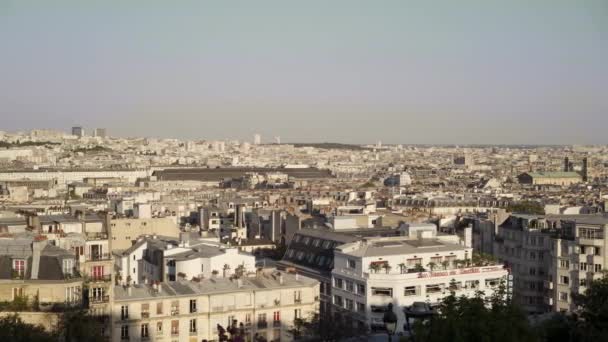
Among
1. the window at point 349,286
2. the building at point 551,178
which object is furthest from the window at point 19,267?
the building at point 551,178

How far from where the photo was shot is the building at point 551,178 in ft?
409

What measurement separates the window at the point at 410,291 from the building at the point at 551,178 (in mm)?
96575

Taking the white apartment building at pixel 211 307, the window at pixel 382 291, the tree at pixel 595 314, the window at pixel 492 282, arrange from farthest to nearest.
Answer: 1. the window at pixel 492 282
2. the window at pixel 382 291
3. the white apartment building at pixel 211 307
4. the tree at pixel 595 314

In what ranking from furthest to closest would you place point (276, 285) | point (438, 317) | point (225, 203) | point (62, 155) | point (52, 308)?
1. point (62, 155)
2. point (225, 203)
3. point (276, 285)
4. point (52, 308)
5. point (438, 317)

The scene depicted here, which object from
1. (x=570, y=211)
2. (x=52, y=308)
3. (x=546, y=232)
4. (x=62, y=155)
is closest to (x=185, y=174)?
(x=62, y=155)

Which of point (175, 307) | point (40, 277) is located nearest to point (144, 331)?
point (175, 307)

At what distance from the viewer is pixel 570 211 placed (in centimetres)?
4875

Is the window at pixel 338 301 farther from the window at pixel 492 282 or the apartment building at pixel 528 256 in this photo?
the apartment building at pixel 528 256

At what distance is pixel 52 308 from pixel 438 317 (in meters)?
8.42

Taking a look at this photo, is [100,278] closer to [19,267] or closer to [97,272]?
[97,272]

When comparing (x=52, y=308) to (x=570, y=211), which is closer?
(x=52, y=308)

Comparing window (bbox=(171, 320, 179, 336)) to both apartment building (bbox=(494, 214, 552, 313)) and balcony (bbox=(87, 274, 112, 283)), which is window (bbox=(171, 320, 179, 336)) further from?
apartment building (bbox=(494, 214, 552, 313))

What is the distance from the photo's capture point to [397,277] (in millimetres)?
29094

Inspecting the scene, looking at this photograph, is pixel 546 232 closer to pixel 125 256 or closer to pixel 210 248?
pixel 210 248
